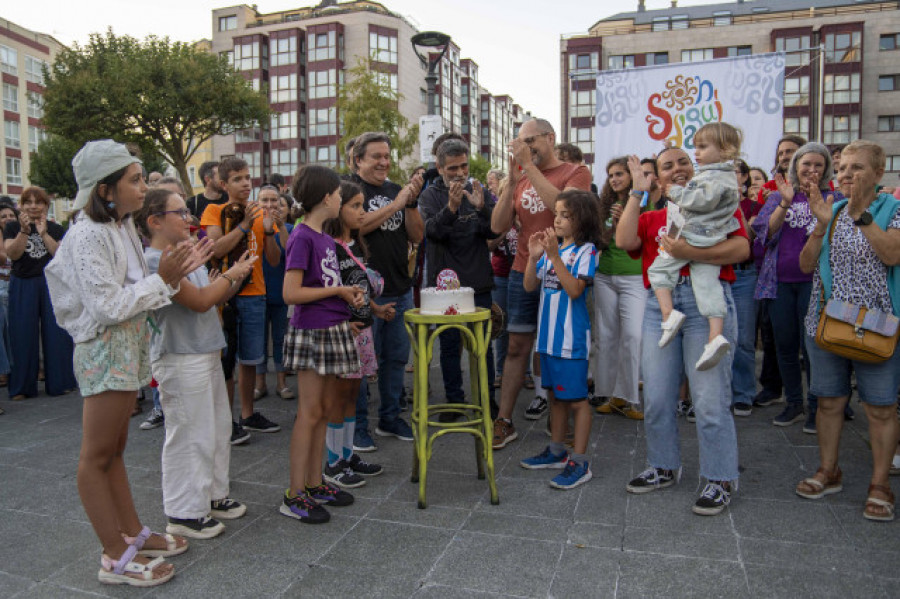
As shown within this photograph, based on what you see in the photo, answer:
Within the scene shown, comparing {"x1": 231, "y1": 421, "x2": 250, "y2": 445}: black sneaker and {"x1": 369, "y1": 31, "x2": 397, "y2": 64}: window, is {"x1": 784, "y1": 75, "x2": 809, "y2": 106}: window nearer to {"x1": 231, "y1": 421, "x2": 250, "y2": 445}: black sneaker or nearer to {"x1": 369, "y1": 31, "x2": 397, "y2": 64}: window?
{"x1": 369, "y1": 31, "x2": 397, "y2": 64}: window

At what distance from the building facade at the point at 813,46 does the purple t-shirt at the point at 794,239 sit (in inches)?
1669

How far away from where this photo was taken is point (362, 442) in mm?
4648

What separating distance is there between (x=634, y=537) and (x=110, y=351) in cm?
258

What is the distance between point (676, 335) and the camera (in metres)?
3.57

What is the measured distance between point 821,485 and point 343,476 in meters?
2.77

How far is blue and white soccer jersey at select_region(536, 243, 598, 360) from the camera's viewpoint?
394 centimetres

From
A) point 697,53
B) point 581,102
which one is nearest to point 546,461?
point 697,53

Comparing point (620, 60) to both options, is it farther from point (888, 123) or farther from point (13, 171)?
point (13, 171)

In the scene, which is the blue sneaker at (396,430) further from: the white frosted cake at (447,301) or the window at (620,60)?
the window at (620,60)

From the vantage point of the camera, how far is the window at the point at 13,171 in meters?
52.1

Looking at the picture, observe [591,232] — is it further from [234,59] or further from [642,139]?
[234,59]

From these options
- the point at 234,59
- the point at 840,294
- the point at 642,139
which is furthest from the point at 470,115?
the point at 840,294

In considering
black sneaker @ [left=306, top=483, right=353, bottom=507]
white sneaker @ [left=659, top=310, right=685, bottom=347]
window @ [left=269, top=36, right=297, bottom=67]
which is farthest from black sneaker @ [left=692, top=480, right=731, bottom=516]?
window @ [left=269, top=36, right=297, bottom=67]

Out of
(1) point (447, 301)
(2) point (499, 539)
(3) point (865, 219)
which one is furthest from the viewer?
(1) point (447, 301)
